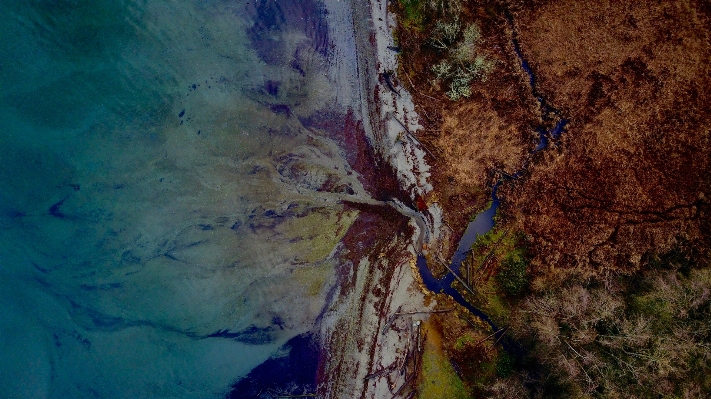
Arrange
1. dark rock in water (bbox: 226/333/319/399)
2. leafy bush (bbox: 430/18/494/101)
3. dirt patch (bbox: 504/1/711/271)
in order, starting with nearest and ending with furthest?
dirt patch (bbox: 504/1/711/271) → leafy bush (bbox: 430/18/494/101) → dark rock in water (bbox: 226/333/319/399)

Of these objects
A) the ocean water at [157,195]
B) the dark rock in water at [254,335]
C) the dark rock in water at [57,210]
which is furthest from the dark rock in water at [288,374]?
the dark rock in water at [57,210]

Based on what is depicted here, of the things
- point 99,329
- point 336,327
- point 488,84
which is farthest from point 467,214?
point 99,329

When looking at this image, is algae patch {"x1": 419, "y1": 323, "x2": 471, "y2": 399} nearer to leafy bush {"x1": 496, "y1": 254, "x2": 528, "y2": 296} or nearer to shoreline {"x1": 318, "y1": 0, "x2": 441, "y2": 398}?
shoreline {"x1": 318, "y1": 0, "x2": 441, "y2": 398}

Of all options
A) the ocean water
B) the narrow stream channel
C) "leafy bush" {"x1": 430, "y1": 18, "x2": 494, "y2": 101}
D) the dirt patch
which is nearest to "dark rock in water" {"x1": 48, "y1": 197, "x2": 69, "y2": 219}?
the ocean water

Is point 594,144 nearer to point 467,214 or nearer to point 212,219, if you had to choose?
point 467,214

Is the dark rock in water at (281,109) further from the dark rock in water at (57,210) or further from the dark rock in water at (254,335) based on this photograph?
the dark rock in water at (57,210)

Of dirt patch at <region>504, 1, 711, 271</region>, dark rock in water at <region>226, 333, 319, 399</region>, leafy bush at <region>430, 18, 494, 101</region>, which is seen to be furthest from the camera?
dark rock in water at <region>226, 333, 319, 399</region>
